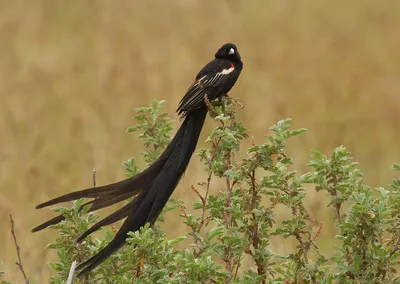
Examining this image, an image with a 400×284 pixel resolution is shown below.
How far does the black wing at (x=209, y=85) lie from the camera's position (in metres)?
3.73

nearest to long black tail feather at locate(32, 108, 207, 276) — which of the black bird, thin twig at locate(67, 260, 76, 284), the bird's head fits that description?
the black bird

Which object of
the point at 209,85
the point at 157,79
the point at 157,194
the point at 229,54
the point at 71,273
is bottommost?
the point at 71,273

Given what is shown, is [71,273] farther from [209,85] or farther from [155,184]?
[209,85]

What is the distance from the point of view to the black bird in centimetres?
325

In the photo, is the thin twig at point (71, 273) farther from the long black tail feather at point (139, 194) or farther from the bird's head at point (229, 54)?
the bird's head at point (229, 54)

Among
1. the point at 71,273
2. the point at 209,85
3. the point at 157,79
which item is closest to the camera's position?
the point at 71,273

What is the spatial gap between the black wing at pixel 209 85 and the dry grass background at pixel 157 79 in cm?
163

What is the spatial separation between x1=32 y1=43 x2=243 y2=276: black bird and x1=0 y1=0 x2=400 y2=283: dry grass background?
1.64 m

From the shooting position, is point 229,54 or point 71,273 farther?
point 229,54

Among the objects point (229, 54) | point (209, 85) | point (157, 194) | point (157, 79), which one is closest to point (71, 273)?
point (157, 194)

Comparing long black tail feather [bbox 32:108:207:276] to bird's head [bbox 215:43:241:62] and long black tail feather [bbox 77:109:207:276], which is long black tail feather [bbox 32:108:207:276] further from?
bird's head [bbox 215:43:241:62]

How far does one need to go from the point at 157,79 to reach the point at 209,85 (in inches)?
201

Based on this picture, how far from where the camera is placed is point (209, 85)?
378 centimetres

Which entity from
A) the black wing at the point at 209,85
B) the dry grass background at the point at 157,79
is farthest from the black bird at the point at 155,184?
the dry grass background at the point at 157,79
